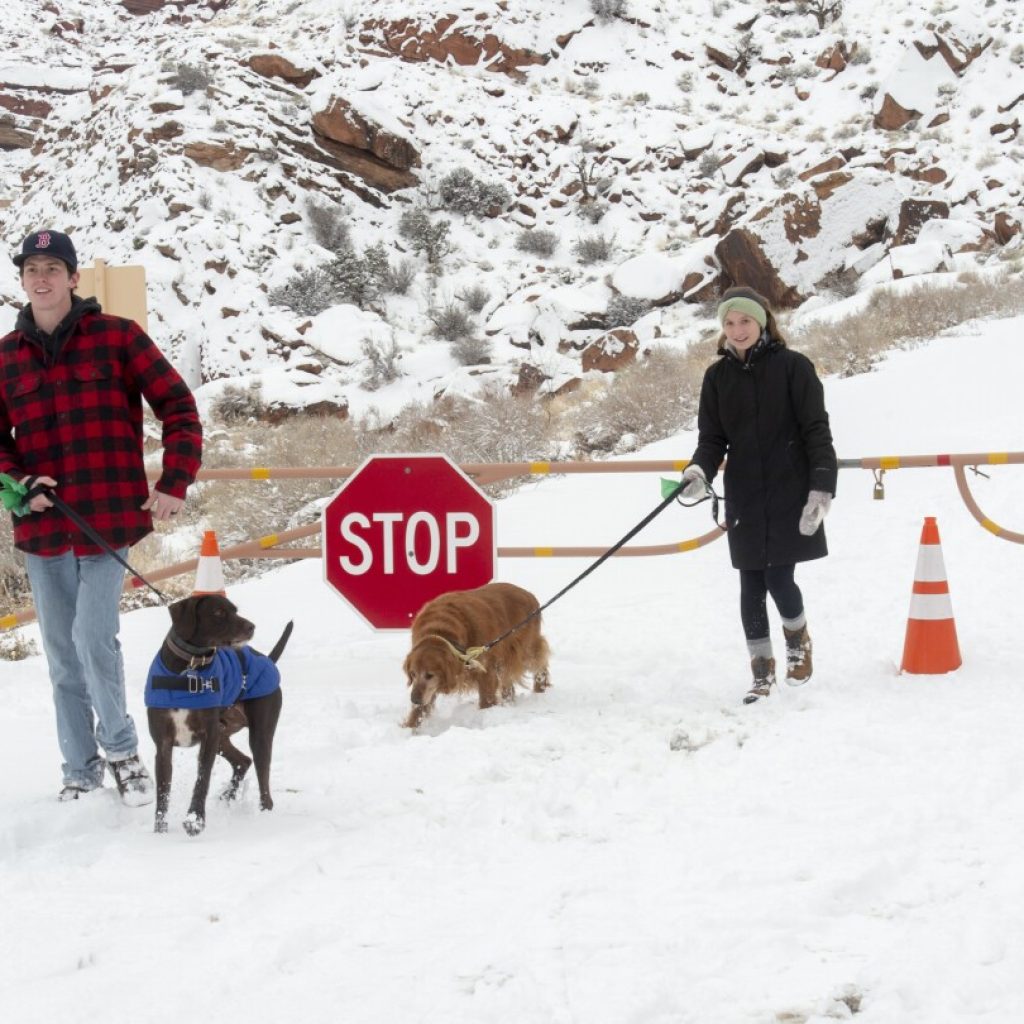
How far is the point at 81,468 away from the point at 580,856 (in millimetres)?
2183

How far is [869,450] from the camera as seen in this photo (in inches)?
369

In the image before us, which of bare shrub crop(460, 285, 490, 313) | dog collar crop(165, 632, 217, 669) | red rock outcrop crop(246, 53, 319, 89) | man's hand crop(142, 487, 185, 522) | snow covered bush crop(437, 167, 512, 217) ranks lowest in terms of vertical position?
dog collar crop(165, 632, 217, 669)

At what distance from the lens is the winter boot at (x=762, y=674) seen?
4824 mm

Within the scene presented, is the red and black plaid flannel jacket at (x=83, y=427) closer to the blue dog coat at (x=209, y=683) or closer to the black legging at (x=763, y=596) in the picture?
the blue dog coat at (x=209, y=683)

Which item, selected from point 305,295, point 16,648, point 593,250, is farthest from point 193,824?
point 593,250

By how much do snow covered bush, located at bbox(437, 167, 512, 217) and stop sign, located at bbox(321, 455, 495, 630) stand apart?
22.7 m

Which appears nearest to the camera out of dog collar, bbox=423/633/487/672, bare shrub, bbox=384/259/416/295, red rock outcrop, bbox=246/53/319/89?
dog collar, bbox=423/633/487/672

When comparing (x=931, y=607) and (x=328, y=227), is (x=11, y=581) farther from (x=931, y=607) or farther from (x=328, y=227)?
(x=328, y=227)

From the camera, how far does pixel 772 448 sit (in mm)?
4762

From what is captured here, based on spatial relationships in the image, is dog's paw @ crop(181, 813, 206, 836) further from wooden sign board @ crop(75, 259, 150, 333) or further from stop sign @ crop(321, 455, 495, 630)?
wooden sign board @ crop(75, 259, 150, 333)

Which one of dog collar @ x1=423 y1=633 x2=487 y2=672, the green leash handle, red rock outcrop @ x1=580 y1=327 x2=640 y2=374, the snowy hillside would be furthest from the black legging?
red rock outcrop @ x1=580 y1=327 x2=640 y2=374

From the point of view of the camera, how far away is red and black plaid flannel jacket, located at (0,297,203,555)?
12.4ft

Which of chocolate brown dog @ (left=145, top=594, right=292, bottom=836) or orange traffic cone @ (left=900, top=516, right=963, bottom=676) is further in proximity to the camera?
orange traffic cone @ (left=900, top=516, right=963, bottom=676)

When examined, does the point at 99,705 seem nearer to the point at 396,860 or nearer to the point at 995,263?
the point at 396,860
